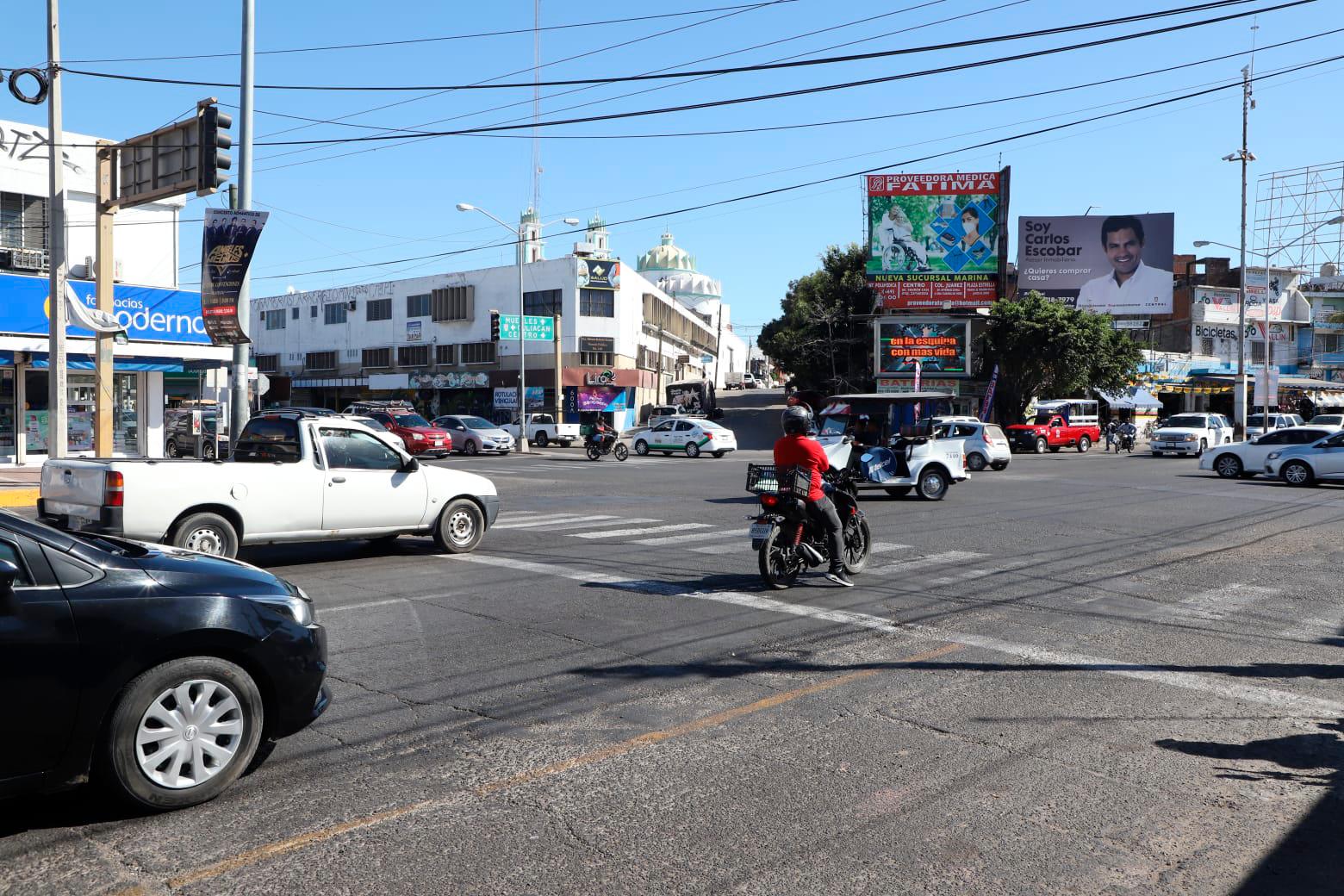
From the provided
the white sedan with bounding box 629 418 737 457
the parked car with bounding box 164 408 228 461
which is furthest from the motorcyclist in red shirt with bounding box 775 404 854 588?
the white sedan with bounding box 629 418 737 457

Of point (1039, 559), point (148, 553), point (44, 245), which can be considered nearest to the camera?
point (148, 553)

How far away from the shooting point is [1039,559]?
499 inches

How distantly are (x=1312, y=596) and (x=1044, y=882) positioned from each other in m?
8.01

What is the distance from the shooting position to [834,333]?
6269cm

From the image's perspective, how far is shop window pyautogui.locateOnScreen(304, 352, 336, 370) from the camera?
75.1 metres

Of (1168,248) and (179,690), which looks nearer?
(179,690)

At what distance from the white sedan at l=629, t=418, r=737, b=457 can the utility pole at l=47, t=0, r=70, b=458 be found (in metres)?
→ 24.5

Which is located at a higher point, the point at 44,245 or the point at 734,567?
the point at 44,245

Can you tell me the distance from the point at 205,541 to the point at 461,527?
3.06 meters

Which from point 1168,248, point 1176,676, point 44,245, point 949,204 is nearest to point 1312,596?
point 1176,676

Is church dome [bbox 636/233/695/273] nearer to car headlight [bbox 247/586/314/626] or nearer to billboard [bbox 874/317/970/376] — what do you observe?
billboard [bbox 874/317/970/376]

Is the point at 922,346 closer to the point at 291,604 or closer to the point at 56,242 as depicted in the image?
the point at 56,242

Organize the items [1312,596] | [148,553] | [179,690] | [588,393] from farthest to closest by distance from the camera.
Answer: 1. [588,393]
2. [1312,596]
3. [148,553]
4. [179,690]

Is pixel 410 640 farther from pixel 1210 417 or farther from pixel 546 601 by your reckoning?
pixel 1210 417
